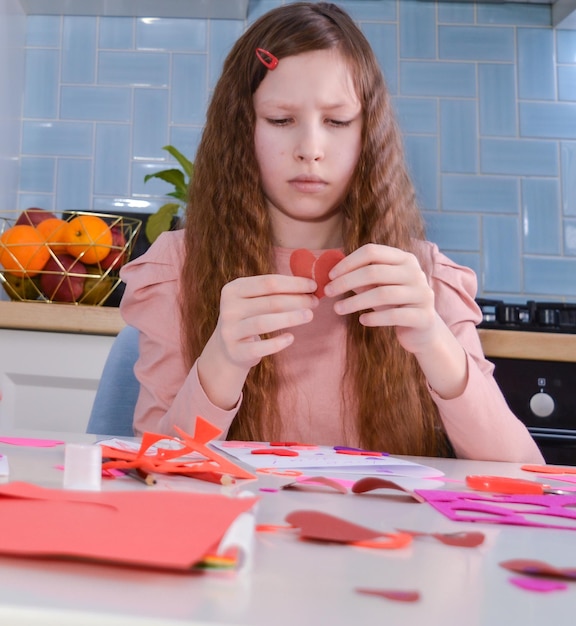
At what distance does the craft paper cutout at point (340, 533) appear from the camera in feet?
1.28

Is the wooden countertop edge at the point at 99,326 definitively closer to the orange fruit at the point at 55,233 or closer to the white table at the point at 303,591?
the orange fruit at the point at 55,233

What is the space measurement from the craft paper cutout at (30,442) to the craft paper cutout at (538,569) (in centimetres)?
51

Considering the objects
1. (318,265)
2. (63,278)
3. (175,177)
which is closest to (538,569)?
(318,265)

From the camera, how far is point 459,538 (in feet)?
1.39

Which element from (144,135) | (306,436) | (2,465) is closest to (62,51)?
(144,135)

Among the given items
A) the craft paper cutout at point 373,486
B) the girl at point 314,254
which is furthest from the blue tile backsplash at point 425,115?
the craft paper cutout at point 373,486

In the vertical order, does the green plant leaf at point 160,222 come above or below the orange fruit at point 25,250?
above

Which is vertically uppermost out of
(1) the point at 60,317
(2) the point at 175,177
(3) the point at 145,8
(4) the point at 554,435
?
(3) the point at 145,8

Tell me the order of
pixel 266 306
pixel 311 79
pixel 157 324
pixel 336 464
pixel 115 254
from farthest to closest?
pixel 115 254 → pixel 157 324 → pixel 311 79 → pixel 266 306 → pixel 336 464

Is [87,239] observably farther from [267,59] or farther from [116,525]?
[116,525]

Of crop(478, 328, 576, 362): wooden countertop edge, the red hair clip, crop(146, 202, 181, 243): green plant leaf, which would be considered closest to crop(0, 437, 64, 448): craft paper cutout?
the red hair clip

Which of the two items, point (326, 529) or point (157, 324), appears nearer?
point (326, 529)

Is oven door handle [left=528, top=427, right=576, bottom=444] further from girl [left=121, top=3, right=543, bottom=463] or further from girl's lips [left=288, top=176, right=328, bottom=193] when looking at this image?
girl's lips [left=288, top=176, right=328, bottom=193]

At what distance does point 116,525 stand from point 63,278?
53.9 inches
